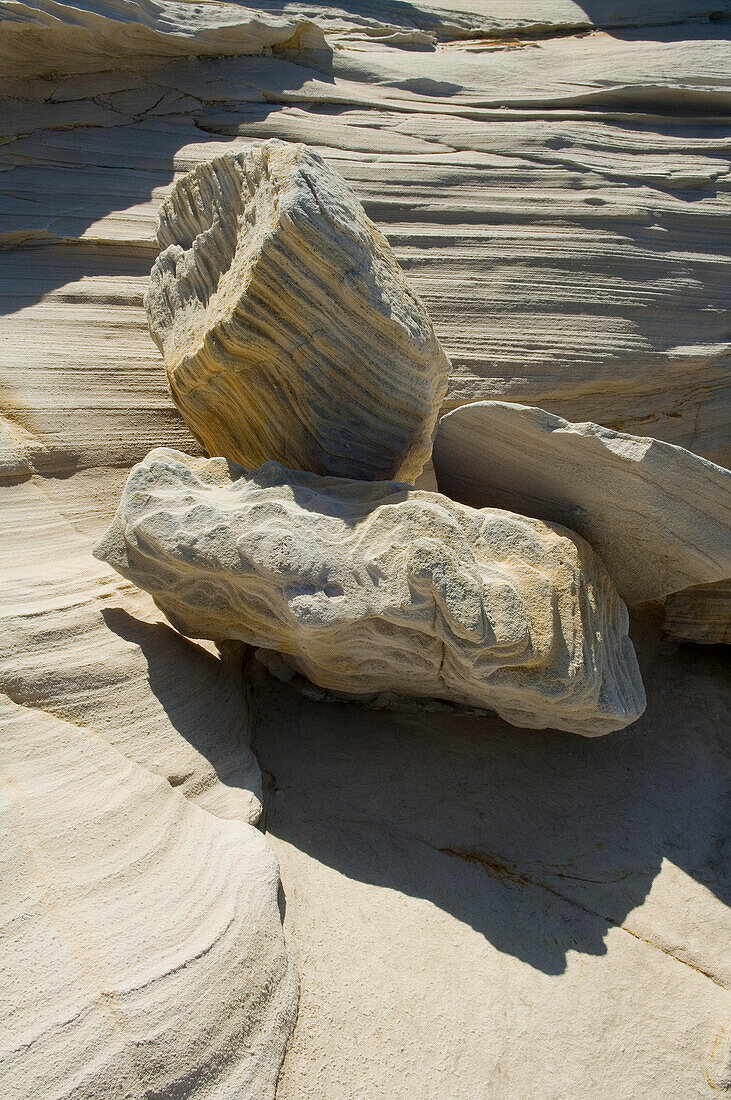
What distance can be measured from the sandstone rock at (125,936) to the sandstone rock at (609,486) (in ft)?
4.03

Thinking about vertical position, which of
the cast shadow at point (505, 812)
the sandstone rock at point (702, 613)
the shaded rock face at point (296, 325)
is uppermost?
the shaded rock face at point (296, 325)

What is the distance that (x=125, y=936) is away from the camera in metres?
1.58

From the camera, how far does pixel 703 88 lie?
4125 millimetres

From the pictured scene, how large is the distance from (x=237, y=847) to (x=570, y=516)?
1285mm

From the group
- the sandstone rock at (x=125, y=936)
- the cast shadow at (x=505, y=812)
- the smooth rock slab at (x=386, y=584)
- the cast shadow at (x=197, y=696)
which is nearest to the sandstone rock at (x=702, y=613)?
the cast shadow at (x=505, y=812)

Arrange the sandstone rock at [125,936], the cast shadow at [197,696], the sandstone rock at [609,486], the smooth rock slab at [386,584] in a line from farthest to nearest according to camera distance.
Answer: the cast shadow at [197,696] < the sandstone rock at [609,486] < the smooth rock slab at [386,584] < the sandstone rock at [125,936]

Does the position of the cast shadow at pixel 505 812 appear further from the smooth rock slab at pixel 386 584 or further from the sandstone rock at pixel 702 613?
the sandstone rock at pixel 702 613

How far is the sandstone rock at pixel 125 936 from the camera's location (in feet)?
4.71

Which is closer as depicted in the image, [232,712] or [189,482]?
[189,482]

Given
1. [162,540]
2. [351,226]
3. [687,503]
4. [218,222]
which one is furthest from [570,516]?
[218,222]

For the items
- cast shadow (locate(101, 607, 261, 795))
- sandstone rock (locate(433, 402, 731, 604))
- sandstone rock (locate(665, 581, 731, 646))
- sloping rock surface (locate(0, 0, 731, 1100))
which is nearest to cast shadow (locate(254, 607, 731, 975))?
sloping rock surface (locate(0, 0, 731, 1100))

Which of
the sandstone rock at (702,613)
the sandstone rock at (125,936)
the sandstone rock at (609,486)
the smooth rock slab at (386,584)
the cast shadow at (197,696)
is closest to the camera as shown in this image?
the sandstone rock at (125,936)

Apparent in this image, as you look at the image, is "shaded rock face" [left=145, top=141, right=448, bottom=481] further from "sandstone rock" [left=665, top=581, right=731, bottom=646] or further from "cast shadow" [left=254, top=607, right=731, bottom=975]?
"sandstone rock" [left=665, top=581, right=731, bottom=646]

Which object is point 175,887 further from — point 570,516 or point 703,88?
point 703,88
